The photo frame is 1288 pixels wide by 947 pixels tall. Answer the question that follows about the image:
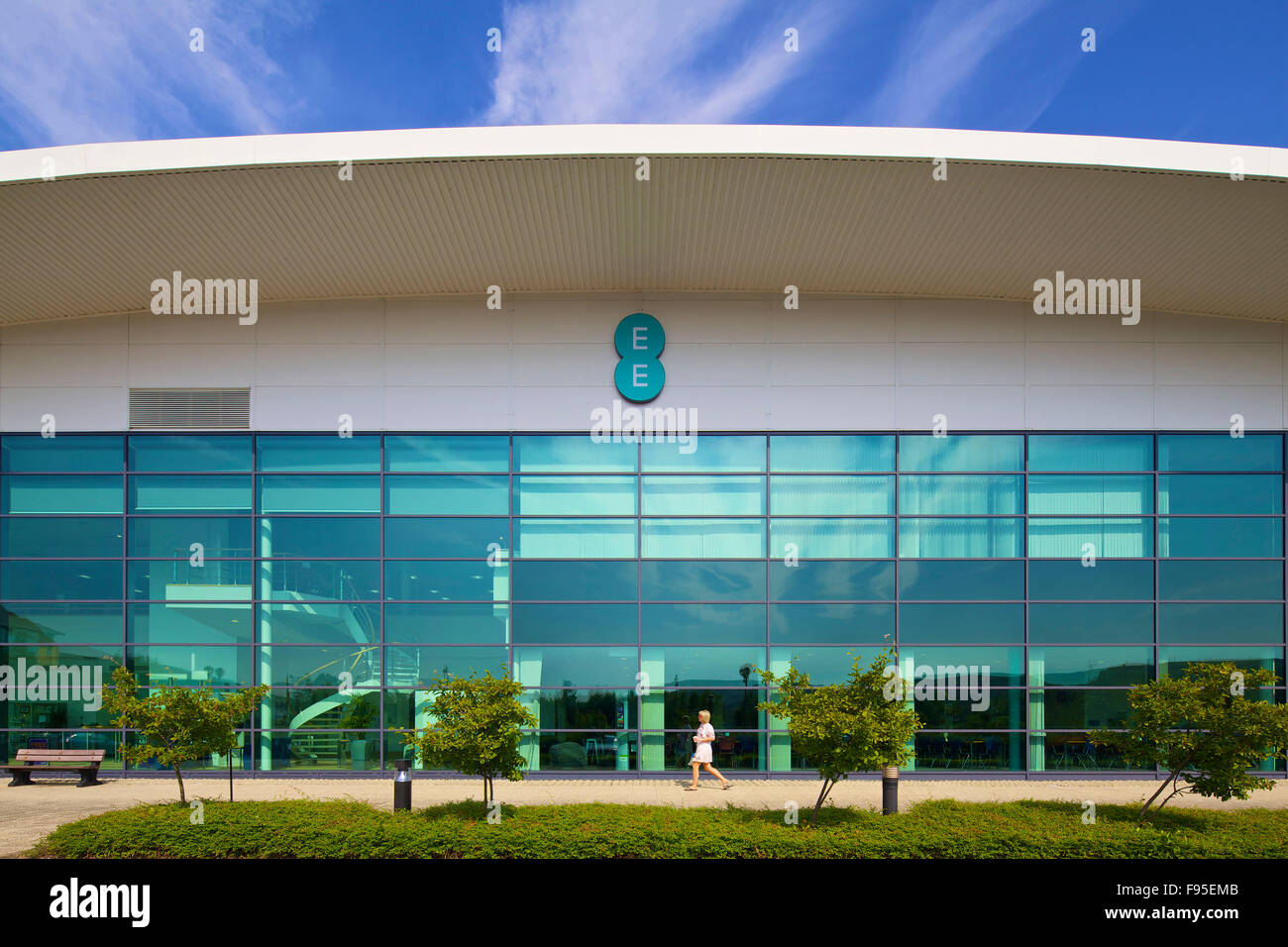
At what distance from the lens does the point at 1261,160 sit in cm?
1251

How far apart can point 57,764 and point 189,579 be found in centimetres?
372

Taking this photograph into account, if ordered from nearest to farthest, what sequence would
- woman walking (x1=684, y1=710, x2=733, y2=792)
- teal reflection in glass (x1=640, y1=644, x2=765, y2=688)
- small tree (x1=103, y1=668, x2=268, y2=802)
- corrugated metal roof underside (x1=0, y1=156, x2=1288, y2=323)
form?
small tree (x1=103, y1=668, x2=268, y2=802) < corrugated metal roof underside (x1=0, y1=156, x2=1288, y2=323) < woman walking (x1=684, y1=710, x2=733, y2=792) < teal reflection in glass (x1=640, y1=644, x2=765, y2=688)

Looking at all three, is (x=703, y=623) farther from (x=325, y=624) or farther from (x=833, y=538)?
(x=325, y=624)

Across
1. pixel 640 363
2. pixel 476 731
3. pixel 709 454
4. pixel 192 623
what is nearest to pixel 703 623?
pixel 709 454

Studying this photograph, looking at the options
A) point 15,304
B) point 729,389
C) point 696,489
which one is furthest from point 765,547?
point 15,304

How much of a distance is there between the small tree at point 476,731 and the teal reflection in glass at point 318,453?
255 inches

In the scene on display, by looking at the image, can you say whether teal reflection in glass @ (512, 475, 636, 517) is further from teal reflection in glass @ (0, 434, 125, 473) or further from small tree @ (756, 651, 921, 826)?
teal reflection in glass @ (0, 434, 125, 473)

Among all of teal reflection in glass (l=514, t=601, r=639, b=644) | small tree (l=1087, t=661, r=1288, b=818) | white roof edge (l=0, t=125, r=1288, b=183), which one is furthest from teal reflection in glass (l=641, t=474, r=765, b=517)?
small tree (l=1087, t=661, r=1288, b=818)

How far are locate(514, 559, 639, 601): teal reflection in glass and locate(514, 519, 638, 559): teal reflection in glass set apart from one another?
15cm

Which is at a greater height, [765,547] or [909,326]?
[909,326]

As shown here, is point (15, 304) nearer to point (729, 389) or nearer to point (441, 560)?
point (441, 560)

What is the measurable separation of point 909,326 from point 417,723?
1166 cm

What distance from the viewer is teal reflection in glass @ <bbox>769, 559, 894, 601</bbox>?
1606cm

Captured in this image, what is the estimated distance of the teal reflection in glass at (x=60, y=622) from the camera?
1627 centimetres
